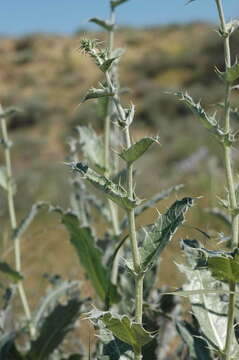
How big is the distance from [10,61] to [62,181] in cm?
2628

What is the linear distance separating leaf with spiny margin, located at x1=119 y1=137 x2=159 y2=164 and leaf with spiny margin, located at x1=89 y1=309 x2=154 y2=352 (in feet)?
0.99

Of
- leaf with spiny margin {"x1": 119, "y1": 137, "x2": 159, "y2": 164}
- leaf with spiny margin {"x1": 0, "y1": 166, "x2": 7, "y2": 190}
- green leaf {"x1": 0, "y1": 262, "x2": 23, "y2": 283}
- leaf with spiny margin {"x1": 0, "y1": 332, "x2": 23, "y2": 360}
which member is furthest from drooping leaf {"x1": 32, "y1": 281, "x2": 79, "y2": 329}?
leaf with spiny margin {"x1": 119, "y1": 137, "x2": 159, "y2": 164}

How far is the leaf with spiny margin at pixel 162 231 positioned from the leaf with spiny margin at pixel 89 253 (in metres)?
0.75

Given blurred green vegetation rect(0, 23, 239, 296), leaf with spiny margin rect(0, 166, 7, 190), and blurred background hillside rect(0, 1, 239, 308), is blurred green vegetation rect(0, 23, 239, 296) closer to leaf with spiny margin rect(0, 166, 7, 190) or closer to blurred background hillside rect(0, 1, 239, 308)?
blurred background hillside rect(0, 1, 239, 308)

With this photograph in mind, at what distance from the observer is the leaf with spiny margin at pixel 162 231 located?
1.28 m

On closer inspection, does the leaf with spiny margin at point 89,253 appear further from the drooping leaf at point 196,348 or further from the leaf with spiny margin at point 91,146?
the drooping leaf at point 196,348

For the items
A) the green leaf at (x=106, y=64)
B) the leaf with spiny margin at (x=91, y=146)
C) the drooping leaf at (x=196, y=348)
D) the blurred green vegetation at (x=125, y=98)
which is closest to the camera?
the green leaf at (x=106, y=64)

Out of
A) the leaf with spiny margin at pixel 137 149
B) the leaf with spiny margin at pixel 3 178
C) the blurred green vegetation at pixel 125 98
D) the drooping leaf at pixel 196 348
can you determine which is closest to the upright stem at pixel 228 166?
the leaf with spiny margin at pixel 137 149

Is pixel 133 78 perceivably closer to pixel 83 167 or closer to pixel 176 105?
pixel 176 105

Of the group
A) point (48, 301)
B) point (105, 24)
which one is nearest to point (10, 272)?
point (48, 301)

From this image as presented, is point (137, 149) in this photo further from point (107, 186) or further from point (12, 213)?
point (12, 213)

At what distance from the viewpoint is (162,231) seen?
1.34 meters

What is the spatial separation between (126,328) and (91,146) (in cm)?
107

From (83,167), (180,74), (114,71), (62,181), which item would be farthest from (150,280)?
(180,74)
